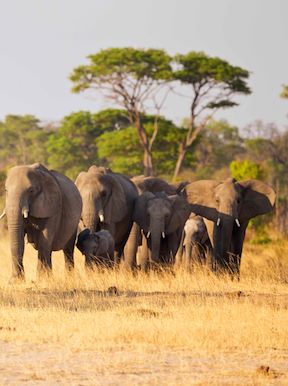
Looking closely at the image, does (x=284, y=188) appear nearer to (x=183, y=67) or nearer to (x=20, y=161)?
(x=183, y=67)

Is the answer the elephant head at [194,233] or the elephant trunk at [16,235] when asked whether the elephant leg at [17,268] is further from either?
the elephant head at [194,233]

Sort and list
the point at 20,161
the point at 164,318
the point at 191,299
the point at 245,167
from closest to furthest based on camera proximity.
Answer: the point at 164,318 → the point at 191,299 → the point at 245,167 → the point at 20,161

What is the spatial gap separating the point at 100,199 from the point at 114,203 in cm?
34

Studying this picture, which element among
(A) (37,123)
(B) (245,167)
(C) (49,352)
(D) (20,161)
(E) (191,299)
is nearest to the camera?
(C) (49,352)

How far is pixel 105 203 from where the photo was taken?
66.2ft

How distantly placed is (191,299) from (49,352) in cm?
390

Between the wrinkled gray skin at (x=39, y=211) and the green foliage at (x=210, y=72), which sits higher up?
the green foliage at (x=210, y=72)

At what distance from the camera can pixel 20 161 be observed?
59531 millimetres

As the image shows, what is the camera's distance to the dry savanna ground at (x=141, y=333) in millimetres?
9008

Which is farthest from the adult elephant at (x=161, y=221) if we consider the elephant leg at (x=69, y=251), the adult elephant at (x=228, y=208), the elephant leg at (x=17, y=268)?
the elephant leg at (x=17, y=268)

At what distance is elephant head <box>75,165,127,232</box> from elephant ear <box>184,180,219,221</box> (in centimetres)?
158

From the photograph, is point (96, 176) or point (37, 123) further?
point (37, 123)

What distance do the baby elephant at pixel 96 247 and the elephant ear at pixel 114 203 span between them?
1.55m

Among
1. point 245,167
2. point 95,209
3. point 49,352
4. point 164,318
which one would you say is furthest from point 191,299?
point 245,167
